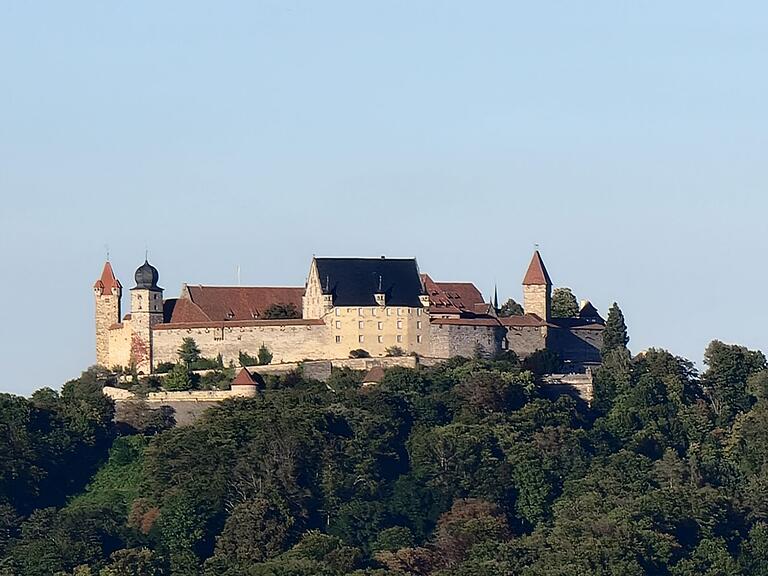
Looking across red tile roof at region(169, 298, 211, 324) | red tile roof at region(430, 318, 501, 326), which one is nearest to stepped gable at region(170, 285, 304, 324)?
red tile roof at region(169, 298, 211, 324)

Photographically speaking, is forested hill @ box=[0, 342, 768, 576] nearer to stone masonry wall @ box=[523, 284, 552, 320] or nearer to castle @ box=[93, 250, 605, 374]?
castle @ box=[93, 250, 605, 374]

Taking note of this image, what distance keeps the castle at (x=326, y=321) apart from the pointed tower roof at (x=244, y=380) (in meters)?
2.06

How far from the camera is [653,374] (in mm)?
100375

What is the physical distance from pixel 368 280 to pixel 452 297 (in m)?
4.71

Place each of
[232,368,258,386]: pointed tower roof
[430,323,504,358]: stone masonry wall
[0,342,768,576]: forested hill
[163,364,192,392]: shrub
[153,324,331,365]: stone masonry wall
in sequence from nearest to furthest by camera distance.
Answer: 1. [0,342,768,576]: forested hill
2. [232,368,258,386]: pointed tower roof
3. [163,364,192,392]: shrub
4. [153,324,331,365]: stone masonry wall
5. [430,323,504,358]: stone masonry wall

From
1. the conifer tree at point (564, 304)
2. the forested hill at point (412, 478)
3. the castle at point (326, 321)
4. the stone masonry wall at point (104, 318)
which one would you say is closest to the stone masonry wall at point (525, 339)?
the castle at point (326, 321)

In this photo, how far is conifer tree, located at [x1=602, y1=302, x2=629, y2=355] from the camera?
→ 104750 mm

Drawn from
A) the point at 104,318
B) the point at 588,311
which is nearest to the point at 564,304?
the point at 588,311

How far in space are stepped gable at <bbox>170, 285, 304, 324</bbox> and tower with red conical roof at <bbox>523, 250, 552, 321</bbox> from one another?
29.9ft

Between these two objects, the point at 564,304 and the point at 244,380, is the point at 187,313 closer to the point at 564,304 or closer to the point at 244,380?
the point at 244,380

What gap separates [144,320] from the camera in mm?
100875

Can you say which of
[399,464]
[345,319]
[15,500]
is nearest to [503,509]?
[399,464]

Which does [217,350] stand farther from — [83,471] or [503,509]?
[503,509]

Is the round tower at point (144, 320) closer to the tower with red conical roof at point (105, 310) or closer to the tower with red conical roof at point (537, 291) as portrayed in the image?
the tower with red conical roof at point (105, 310)
